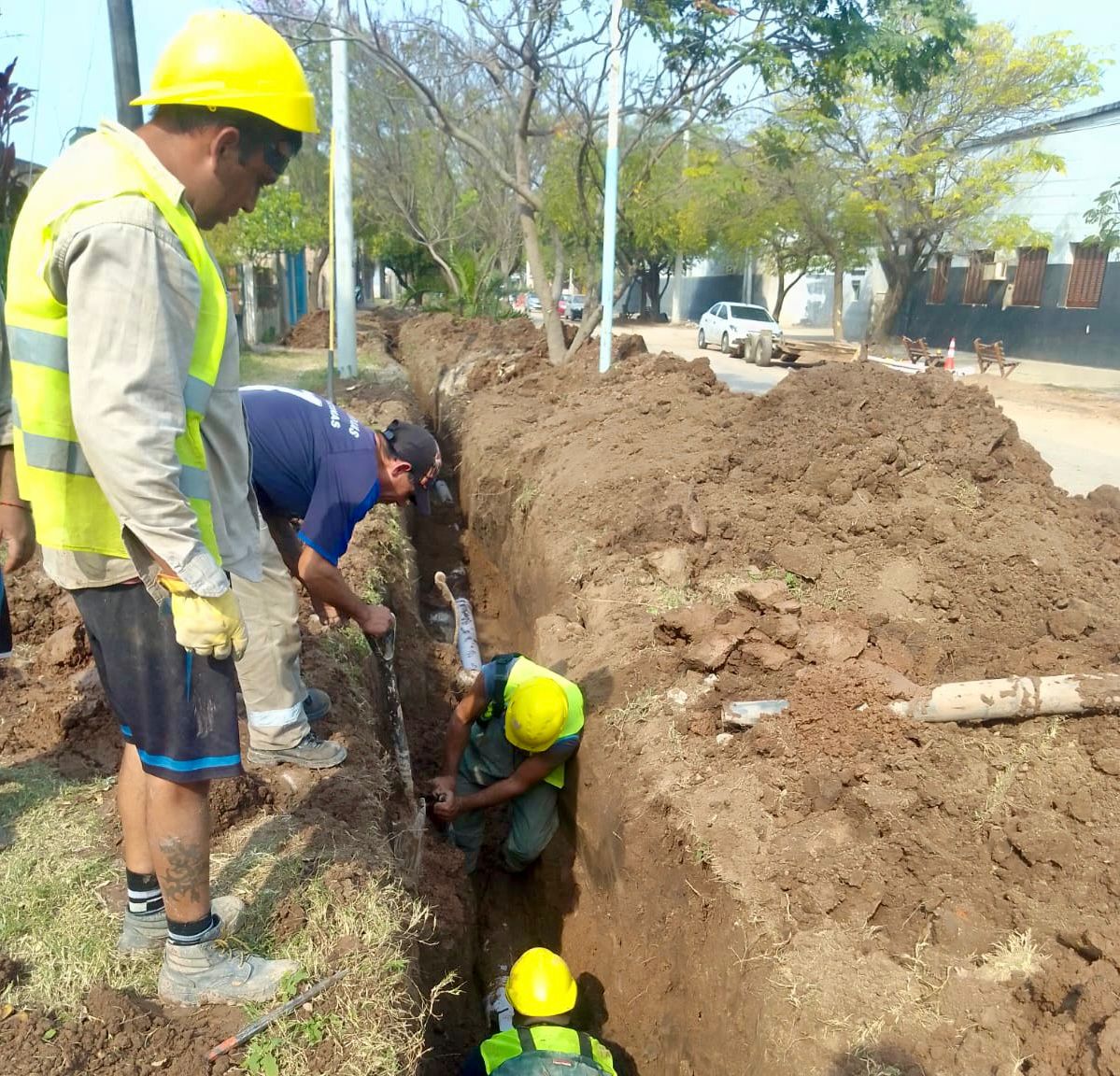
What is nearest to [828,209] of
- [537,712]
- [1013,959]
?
[537,712]

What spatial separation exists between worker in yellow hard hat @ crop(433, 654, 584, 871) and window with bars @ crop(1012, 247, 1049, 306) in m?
24.2

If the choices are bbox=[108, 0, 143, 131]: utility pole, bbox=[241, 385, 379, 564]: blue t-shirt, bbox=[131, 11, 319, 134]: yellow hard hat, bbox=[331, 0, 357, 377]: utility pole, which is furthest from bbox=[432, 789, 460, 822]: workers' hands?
bbox=[331, 0, 357, 377]: utility pole

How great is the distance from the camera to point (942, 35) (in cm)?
879

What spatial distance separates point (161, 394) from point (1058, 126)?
87.2ft

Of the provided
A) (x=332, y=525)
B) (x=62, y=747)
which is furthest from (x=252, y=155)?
(x=62, y=747)

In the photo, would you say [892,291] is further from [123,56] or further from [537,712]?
[537,712]

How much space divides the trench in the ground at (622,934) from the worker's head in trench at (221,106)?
2.55m

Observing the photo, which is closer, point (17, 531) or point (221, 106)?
point (221, 106)

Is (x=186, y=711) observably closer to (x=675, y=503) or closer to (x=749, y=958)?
(x=749, y=958)

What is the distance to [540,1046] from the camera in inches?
109

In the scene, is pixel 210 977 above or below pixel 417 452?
below

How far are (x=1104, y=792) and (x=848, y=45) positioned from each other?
858cm

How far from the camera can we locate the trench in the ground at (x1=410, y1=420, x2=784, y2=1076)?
9.40 feet

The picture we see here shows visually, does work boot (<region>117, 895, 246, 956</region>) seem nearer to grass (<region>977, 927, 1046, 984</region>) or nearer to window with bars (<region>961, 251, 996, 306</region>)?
grass (<region>977, 927, 1046, 984</region>)
